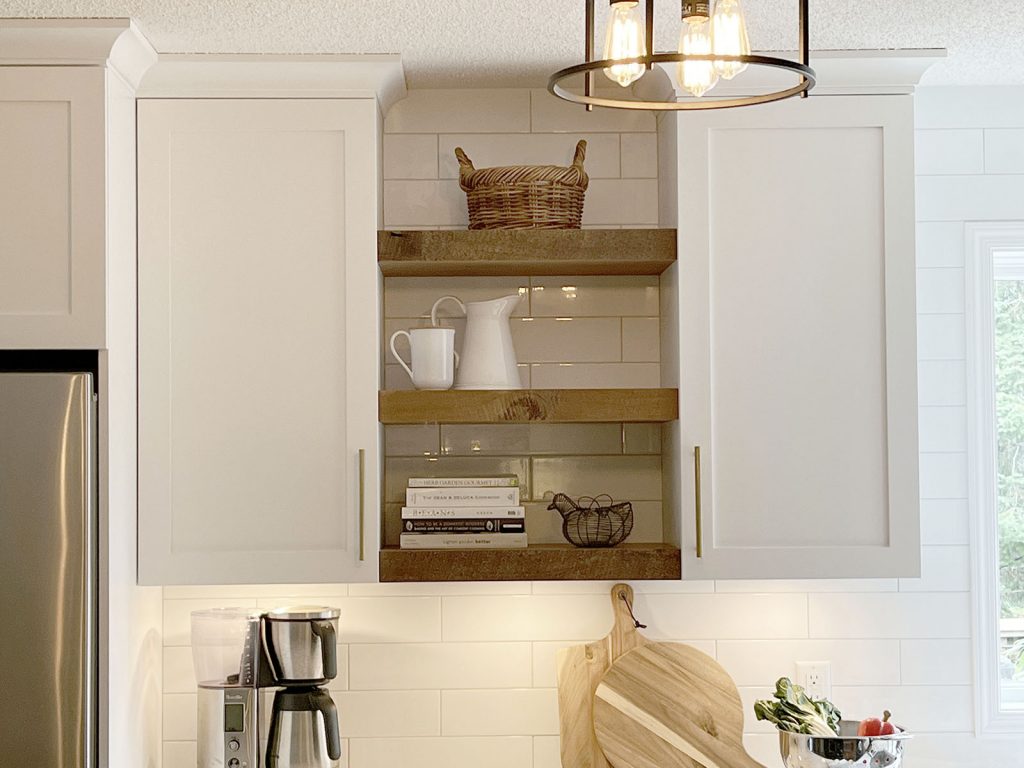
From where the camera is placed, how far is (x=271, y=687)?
238 cm

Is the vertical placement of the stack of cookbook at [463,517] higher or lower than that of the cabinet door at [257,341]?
lower

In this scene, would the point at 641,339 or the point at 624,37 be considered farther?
the point at 641,339

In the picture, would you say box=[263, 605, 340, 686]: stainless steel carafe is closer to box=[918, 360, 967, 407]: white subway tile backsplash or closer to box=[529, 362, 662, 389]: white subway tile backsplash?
box=[529, 362, 662, 389]: white subway tile backsplash

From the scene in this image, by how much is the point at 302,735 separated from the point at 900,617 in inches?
53.0

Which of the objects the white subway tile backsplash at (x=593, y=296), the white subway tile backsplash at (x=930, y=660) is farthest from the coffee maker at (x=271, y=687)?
the white subway tile backsplash at (x=930, y=660)

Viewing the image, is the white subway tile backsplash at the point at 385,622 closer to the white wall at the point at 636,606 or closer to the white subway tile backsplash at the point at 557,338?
the white wall at the point at 636,606

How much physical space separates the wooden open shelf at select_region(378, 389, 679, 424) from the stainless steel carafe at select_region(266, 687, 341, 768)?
60 centimetres

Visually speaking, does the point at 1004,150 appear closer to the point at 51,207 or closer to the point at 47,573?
the point at 51,207

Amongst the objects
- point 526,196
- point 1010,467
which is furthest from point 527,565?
point 1010,467

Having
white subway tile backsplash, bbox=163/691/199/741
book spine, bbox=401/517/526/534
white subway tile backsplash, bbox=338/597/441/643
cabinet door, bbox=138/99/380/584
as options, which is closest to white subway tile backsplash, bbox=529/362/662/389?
book spine, bbox=401/517/526/534

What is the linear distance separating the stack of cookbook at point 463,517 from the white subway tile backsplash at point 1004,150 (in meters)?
1.33

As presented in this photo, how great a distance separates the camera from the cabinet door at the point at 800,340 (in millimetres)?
2324

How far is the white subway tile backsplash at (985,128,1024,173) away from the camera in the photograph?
2635 mm

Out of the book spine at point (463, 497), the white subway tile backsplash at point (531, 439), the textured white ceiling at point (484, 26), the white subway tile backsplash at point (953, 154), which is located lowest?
the book spine at point (463, 497)
